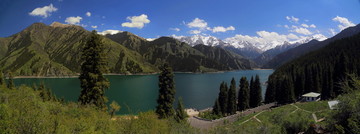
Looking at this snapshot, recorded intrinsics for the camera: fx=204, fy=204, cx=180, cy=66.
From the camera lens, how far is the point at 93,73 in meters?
21.0

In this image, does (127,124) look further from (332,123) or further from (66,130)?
(332,123)

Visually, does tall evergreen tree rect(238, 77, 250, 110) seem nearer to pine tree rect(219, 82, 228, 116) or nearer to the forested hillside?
pine tree rect(219, 82, 228, 116)

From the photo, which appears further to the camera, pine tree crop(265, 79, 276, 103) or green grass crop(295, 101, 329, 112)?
pine tree crop(265, 79, 276, 103)

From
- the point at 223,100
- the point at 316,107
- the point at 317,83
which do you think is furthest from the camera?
the point at 317,83

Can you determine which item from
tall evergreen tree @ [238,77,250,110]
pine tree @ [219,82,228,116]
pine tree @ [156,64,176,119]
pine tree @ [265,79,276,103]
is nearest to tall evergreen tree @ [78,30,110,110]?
pine tree @ [156,64,176,119]

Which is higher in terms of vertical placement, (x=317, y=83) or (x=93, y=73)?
(x=93, y=73)

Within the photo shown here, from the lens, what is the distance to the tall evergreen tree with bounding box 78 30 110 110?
20.8 m

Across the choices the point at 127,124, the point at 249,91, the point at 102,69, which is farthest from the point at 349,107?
the point at 249,91

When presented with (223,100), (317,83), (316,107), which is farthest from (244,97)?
(316,107)

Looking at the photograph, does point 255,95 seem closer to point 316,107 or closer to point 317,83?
point 317,83

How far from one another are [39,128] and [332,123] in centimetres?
1668

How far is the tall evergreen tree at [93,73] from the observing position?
20.8m

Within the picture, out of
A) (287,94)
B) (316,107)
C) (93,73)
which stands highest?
(93,73)

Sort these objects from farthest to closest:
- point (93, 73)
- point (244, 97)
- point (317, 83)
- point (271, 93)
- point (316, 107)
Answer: point (271, 93) < point (317, 83) < point (244, 97) < point (316, 107) < point (93, 73)
